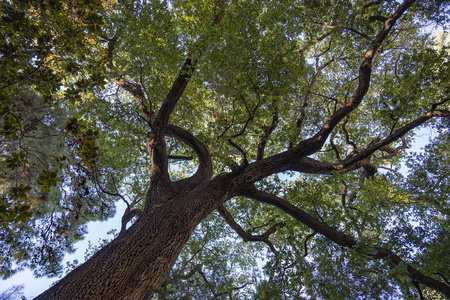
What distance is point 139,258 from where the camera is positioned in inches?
127

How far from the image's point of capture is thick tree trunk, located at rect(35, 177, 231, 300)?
284cm

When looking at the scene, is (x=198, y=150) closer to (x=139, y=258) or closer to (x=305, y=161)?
(x=305, y=161)

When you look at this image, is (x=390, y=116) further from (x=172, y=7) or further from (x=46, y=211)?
(x=46, y=211)

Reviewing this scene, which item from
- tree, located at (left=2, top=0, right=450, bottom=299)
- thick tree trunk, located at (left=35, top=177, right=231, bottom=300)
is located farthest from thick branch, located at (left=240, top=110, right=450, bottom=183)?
thick tree trunk, located at (left=35, top=177, right=231, bottom=300)

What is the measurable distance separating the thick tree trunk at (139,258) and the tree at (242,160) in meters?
0.02

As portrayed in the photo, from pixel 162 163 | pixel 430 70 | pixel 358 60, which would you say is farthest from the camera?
pixel 358 60

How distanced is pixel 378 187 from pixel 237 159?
5.65 metres


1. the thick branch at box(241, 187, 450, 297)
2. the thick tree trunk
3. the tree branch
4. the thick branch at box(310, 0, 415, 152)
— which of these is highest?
the thick branch at box(310, 0, 415, 152)

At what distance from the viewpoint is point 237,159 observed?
33.9ft

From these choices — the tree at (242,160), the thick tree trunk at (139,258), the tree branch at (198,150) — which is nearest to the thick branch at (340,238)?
the tree at (242,160)

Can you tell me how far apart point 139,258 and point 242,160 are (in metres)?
3.05

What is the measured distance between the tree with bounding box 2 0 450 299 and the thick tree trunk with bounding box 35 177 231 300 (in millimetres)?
20

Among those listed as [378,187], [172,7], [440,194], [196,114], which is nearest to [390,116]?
[378,187]

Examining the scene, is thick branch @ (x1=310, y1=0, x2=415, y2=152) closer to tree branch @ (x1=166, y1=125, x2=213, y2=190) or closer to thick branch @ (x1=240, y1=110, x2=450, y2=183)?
thick branch @ (x1=240, y1=110, x2=450, y2=183)
